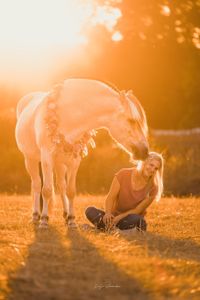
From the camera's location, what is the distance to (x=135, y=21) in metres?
31.1

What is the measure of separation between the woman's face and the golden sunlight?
19150 millimetres

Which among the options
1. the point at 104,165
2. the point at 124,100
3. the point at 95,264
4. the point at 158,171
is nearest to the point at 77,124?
the point at 124,100

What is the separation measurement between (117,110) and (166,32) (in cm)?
2083

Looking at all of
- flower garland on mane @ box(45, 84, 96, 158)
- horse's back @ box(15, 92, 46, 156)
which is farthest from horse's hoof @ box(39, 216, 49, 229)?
horse's back @ box(15, 92, 46, 156)

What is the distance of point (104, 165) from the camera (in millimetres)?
25312

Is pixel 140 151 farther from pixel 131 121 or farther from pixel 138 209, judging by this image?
pixel 138 209

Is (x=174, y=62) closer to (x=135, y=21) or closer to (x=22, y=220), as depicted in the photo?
(x=135, y=21)

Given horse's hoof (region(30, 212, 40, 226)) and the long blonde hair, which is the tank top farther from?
horse's hoof (region(30, 212, 40, 226))

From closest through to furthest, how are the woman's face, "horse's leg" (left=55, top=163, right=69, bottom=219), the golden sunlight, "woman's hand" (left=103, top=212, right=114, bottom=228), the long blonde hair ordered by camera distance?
1. the woman's face
2. the long blonde hair
3. "woman's hand" (left=103, top=212, right=114, bottom=228)
4. "horse's leg" (left=55, top=163, right=69, bottom=219)
5. the golden sunlight

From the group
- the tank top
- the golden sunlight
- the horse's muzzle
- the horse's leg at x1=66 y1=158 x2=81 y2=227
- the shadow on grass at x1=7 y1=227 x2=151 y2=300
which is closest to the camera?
the shadow on grass at x1=7 y1=227 x2=151 y2=300

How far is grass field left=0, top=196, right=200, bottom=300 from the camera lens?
5.41 m

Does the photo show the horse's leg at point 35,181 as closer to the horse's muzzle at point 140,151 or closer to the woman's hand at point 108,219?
the woman's hand at point 108,219

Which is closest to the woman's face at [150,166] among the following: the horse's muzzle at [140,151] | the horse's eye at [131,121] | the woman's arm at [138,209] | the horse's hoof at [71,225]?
the horse's muzzle at [140,151]

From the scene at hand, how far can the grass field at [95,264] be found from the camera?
5.41 meters
